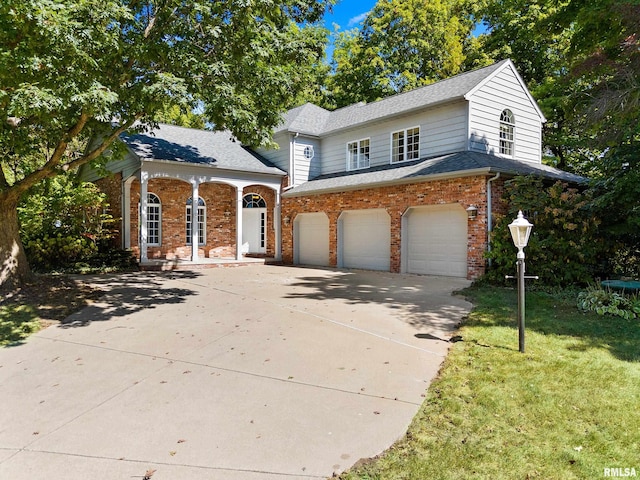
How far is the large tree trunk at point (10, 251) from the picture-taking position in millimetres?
8805

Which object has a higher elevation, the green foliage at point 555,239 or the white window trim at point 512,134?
the white window trim at point 512,134

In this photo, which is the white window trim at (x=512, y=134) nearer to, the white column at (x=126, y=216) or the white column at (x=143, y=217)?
the white column at (x=143, y=217)

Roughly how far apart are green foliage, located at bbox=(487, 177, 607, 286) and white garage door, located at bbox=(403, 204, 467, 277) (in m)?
1.32

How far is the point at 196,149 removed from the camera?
16906 mm

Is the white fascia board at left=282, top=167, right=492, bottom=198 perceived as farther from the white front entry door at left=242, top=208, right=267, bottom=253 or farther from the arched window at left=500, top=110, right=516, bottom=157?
the arched window at left=500, top=110, right=516, bottom=157

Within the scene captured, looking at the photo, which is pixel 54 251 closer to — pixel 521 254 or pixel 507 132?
pixel 521 254

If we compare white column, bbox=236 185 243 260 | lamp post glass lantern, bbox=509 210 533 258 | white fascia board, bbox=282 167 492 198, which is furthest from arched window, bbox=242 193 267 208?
lamp post glass lantern, bbox=509 210 533 258

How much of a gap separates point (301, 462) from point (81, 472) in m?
1.55

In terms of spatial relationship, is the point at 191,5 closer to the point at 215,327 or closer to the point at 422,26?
the point at 215,327

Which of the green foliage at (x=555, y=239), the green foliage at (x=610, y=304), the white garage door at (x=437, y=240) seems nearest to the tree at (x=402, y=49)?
the white garage door at (x=437, y=240)

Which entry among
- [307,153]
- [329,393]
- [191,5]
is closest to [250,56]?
[191,5]

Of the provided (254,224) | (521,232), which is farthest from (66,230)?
(521,232)

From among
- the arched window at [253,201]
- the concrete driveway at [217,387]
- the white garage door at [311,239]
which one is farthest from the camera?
the arched window at [253,201]

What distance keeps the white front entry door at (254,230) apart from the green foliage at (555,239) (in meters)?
11.0
